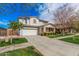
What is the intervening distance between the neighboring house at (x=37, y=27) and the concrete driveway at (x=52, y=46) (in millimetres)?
75

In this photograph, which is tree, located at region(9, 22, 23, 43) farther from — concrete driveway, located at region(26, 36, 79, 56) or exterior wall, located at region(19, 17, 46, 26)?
concrete driveway, located at region(26, 36, 79, 56)

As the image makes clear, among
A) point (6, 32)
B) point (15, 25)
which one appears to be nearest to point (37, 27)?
point (15, 25)

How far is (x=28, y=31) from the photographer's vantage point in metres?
2.74

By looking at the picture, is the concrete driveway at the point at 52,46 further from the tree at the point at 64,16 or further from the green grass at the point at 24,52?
the tree at the point at 64,16

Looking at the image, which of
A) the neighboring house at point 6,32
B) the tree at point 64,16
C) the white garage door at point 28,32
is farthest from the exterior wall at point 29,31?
the tree at point 64,16

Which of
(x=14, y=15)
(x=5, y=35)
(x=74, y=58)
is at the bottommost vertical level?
(x=74, y=58)

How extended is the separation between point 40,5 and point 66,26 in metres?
0.42

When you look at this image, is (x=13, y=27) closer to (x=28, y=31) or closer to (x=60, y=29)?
(x=28, y=31)

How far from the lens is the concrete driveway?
2.66 m

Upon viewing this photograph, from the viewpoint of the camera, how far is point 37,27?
274cm

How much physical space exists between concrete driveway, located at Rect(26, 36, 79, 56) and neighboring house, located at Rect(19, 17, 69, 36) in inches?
3.0

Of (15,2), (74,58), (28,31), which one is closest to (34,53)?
(28,31)

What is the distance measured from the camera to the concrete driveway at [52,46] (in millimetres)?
2662

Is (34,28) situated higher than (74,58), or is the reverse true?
(34,28)
